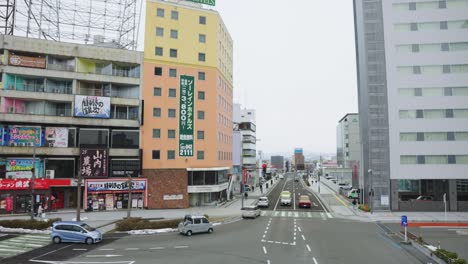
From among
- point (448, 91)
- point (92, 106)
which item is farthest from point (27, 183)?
point (448, 91)

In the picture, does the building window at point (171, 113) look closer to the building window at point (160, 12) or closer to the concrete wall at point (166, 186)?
the concrete wall at point (166, 186)

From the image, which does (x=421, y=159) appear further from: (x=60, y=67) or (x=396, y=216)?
(x=60, y=67)

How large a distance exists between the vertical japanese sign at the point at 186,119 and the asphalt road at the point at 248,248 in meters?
18.9

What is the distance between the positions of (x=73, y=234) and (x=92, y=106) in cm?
2409

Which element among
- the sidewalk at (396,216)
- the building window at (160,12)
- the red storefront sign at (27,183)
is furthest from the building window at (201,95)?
the sidewalk at (396,216)

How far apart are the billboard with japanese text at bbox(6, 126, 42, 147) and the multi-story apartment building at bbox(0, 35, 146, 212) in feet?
0.37

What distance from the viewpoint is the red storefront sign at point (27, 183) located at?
1730 inches

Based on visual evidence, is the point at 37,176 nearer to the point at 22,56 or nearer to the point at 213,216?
the point at 22,56

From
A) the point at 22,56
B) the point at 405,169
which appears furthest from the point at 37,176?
the point at 405,169

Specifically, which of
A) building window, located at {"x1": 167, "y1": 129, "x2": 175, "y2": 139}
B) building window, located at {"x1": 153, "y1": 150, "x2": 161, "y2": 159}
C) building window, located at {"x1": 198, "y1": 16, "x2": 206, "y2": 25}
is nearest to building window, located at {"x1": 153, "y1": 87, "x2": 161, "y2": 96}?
building window, located at {"x1": 167, "y1": 129, "x2": 175, "y2": 139}

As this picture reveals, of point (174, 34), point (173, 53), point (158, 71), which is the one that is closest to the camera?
point (158, 71)

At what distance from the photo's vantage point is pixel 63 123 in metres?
47.5

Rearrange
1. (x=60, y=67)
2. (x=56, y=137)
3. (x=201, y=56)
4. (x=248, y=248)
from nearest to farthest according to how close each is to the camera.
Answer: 1. (x=248, y=248)
2. (x=56, y=137)
3. (x=60, y=67)
4. (x=201, y=56)

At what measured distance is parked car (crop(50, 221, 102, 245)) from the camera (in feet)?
94.4
